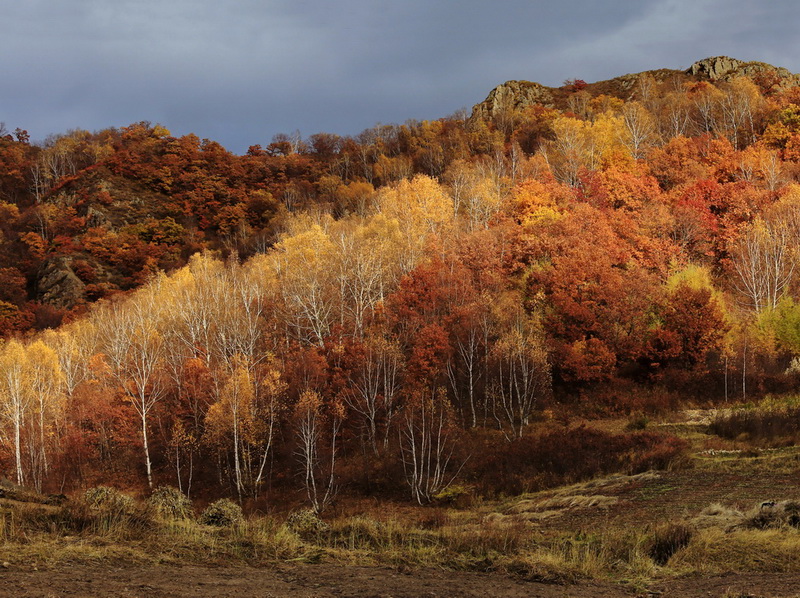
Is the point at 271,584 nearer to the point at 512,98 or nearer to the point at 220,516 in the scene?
the point at 220,516

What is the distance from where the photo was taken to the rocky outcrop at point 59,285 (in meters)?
89.8

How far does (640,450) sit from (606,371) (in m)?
14.1

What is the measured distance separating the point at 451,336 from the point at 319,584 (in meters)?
35.8

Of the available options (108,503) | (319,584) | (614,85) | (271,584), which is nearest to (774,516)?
(319,584)

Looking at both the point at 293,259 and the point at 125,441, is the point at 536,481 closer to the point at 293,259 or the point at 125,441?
the point at 125,441

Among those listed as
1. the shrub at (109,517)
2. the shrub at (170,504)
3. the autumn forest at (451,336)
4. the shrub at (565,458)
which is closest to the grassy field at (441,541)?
the shrub at (109,517)

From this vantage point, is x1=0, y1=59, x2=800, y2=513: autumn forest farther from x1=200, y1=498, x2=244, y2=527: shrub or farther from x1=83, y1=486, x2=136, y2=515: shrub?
x1=83, y1=486, x2=136, y2=515: shrub

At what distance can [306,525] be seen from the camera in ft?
54.7

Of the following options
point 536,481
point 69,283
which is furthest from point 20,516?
point 69,283

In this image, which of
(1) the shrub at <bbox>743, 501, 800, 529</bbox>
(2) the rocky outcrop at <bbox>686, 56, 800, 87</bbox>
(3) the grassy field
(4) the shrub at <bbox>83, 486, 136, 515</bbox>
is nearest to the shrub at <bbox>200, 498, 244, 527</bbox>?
(3) the grassy field

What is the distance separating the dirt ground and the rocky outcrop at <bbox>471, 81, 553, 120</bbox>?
135 meters

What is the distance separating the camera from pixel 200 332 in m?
56.8

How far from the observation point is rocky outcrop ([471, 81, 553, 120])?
467 ft

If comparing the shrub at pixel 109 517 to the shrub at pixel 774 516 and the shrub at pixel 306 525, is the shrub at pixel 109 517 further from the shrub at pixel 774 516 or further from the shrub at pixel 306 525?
the shrub at pixel 774 516
